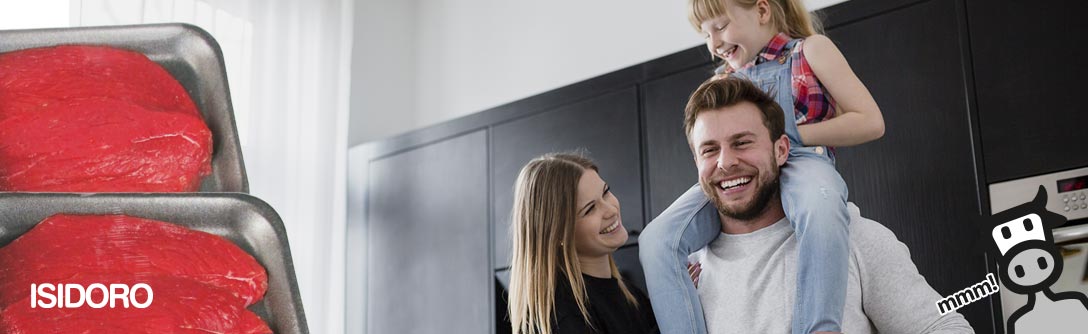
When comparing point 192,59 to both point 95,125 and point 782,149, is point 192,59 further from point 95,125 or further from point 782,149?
point 782,149

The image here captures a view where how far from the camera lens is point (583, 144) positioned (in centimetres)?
283

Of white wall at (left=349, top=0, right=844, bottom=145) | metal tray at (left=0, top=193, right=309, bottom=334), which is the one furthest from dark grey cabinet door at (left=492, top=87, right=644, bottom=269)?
metal tray at (left=0, top=193, right=309, bottom=334)

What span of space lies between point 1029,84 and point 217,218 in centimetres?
170

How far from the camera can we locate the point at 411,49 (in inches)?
162

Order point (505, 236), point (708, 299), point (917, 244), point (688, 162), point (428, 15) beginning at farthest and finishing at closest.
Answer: point (428, 15) → point (505, 236) → point (688, 162) → point (917, 244) → point (708, 299)

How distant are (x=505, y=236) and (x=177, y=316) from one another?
2.13 m

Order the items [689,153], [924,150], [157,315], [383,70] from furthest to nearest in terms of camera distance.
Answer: [383,70] < [689,153] < [924,150] < [157,315]

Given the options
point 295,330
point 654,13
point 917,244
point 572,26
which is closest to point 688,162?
point 917,244

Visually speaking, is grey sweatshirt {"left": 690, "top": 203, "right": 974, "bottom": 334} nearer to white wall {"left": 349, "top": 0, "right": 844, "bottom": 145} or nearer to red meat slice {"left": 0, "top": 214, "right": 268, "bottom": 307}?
red meat slice {"left": 0, "top": 214, "right": 268, "bottom": 307}

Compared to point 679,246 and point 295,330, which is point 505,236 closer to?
point 679,246

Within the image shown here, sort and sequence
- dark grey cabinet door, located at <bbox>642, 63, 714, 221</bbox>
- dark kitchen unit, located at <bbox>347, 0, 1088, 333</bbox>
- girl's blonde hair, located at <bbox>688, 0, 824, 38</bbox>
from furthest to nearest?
dark grey cabinet door, located at <bbox>642, 63, 714, 221</bbox> < dark kitchen unit, located at <bbox>347, 0, 1088, 333</bbox> < girl's blonde hair, located at <bbox>688, 0, 824, 38</bbox>

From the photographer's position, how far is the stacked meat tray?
0.86 m

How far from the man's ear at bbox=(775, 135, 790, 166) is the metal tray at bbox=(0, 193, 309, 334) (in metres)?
0.90

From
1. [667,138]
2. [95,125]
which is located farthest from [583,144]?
[95,125]
